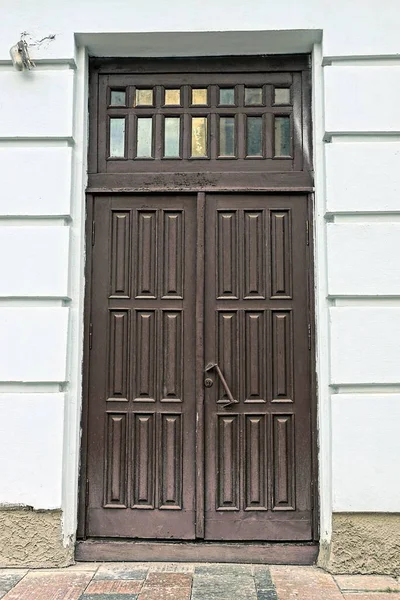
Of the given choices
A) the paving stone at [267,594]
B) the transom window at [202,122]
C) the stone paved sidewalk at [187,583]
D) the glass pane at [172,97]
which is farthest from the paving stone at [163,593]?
the glass pane at [172,97]

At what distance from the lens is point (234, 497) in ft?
15.8

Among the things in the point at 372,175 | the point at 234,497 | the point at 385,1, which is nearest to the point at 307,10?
the point at 385,1

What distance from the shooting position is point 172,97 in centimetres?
518

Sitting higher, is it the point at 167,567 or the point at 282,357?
the point at 282,357

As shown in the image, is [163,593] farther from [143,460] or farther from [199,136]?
[199,136]

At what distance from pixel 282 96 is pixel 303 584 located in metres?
3.76

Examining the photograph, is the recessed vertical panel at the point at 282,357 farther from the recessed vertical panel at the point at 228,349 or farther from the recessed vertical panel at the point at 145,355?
the recessed vertical panel at the point at 145,355

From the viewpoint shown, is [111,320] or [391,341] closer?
[391,341]

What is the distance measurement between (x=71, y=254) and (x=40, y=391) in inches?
42.3

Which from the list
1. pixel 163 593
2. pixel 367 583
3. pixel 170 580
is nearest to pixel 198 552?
pixel 170 580

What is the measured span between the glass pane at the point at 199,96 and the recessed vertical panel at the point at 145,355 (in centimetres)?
181

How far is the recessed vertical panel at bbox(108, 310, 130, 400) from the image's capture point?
4906 millimetres

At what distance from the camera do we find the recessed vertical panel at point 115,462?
483cm

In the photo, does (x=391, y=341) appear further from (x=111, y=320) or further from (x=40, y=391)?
(x=40, y=391)
